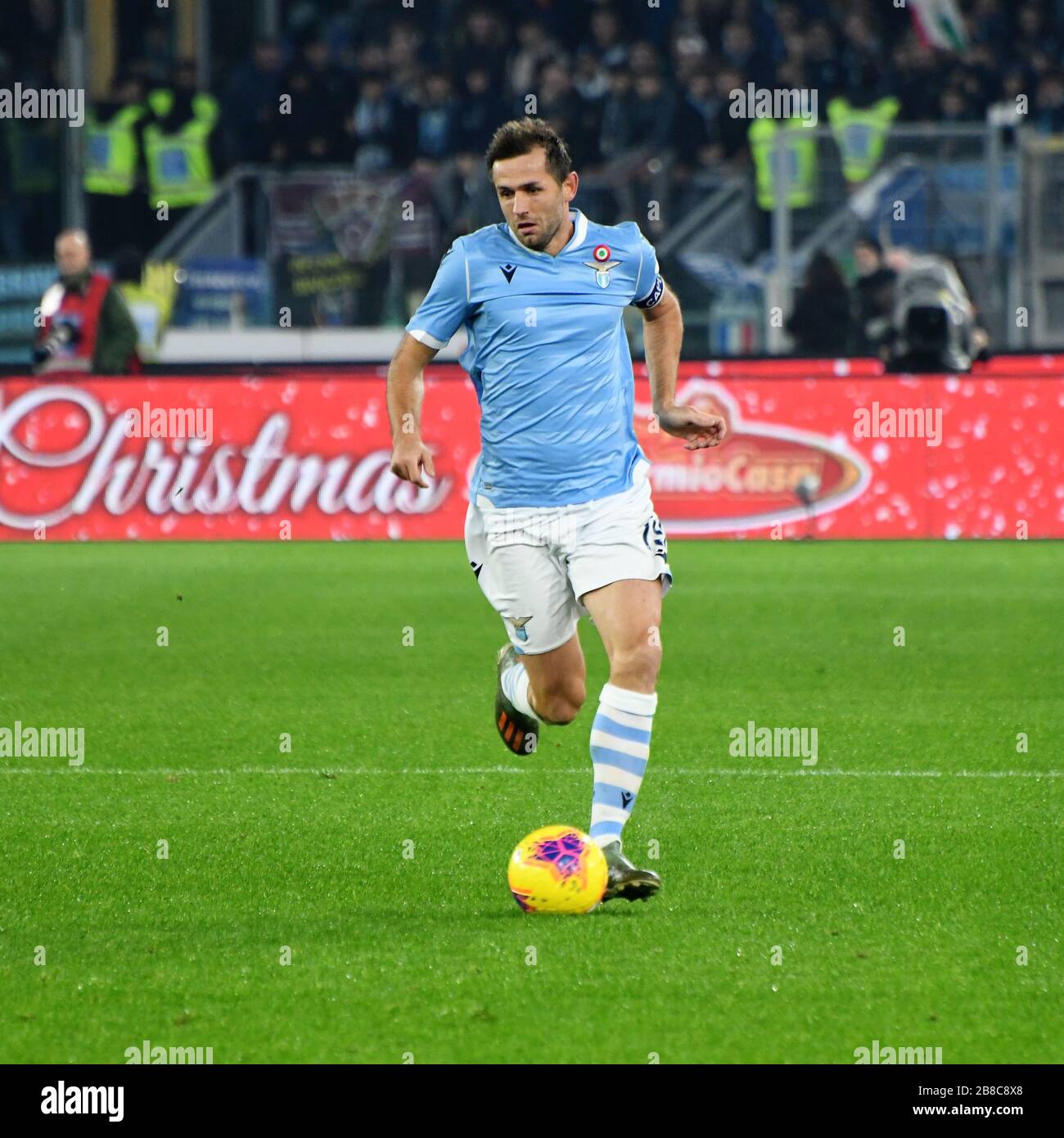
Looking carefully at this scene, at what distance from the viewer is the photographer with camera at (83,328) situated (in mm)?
15820

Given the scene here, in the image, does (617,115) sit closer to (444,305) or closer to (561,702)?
(561,702)

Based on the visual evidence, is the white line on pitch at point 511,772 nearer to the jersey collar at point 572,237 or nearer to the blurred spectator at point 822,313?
the jersey collar at point 572,237

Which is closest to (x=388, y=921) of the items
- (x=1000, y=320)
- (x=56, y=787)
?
(x=56, y=787)

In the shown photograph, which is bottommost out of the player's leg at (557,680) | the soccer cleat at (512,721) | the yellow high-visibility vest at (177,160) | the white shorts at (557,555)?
the soccer cleat at (512,721)

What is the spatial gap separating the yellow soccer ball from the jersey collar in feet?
5.29

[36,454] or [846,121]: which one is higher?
[846,121]

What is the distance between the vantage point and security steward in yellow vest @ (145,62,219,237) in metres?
21.5

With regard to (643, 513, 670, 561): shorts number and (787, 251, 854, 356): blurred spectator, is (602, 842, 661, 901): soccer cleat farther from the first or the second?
(787, 251, 854, 356): blurred spectator

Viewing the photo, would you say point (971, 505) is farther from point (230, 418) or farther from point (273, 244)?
point (273, 244)

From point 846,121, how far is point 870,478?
6234mm

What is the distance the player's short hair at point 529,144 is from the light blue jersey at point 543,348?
0.70ft

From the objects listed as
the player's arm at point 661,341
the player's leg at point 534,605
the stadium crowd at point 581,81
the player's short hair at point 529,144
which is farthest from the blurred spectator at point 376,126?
the player's short hair at point 529,144

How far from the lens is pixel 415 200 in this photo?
801 inches
